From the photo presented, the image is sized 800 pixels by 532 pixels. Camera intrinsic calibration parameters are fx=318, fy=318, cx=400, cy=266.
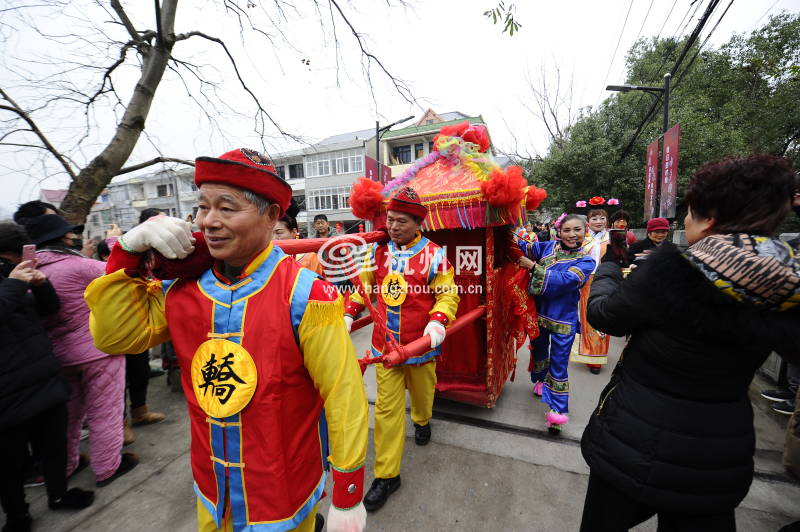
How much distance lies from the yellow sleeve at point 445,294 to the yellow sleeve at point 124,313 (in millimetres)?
1518

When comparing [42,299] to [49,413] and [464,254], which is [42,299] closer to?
[49,413]

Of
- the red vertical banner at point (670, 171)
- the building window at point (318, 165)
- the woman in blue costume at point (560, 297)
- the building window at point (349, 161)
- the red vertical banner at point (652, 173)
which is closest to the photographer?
the woman in blue costume at point (560, 297)

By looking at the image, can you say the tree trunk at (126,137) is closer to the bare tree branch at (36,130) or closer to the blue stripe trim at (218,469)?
the bare tree branch at (36,130)

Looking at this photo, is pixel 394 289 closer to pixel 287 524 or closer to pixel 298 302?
pixel 298 302

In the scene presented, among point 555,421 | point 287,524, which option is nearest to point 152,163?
point 287,524

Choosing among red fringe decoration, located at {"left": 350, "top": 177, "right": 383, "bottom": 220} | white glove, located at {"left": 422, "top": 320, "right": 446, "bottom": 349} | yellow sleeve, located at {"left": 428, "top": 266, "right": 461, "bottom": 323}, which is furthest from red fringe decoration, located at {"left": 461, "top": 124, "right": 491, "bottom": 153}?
white glove, located at {"left": 422, "top": 320, "right": 446, "bottom": 349}

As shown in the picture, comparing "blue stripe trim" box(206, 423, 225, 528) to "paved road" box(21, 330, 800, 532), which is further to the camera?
"paved road" box(21, 330, 800, 532)

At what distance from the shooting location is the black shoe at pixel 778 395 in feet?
10.5

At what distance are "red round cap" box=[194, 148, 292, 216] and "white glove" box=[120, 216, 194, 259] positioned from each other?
158 millimetres

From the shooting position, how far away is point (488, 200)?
2.54m

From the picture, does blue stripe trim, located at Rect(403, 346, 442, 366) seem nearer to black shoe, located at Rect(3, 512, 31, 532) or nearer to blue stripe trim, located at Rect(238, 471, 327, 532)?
blue stripe trim, located at Rect(238, 471, 327, 532)

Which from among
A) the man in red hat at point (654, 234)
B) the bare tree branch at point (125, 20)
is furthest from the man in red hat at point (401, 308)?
the bare tree branch at point (125, 20)

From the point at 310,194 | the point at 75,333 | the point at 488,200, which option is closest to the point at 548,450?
the point at 488,200

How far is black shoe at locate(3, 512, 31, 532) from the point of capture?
196 cm
